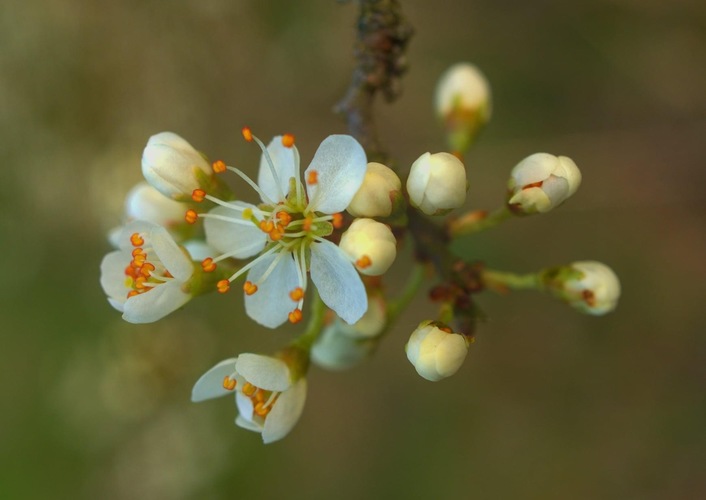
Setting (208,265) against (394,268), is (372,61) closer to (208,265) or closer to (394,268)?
(208,265)

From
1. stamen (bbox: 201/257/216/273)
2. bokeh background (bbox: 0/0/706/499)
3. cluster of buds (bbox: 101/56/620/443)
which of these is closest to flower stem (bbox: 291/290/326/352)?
cluster of buds (bbox: 101/56/620/443)

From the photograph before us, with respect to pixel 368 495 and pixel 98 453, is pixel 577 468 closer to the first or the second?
pixel 368 495

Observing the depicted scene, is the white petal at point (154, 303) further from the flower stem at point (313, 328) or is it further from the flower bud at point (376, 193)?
the flower bud at point (376, 193)

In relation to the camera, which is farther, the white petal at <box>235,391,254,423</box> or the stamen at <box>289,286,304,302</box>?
the white petal at <box>235,391,254,423</box>

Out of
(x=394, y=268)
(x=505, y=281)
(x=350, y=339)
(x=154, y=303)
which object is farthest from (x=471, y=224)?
(x=394, y=268)

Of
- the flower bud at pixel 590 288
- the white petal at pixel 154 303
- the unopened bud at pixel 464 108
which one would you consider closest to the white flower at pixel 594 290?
the flower bud at pixel 590 288

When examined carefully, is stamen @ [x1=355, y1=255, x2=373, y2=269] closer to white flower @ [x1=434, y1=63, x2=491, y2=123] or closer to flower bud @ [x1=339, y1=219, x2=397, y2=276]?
flower bud @ [x1=339, y1=219, x2=397, y2=276]
